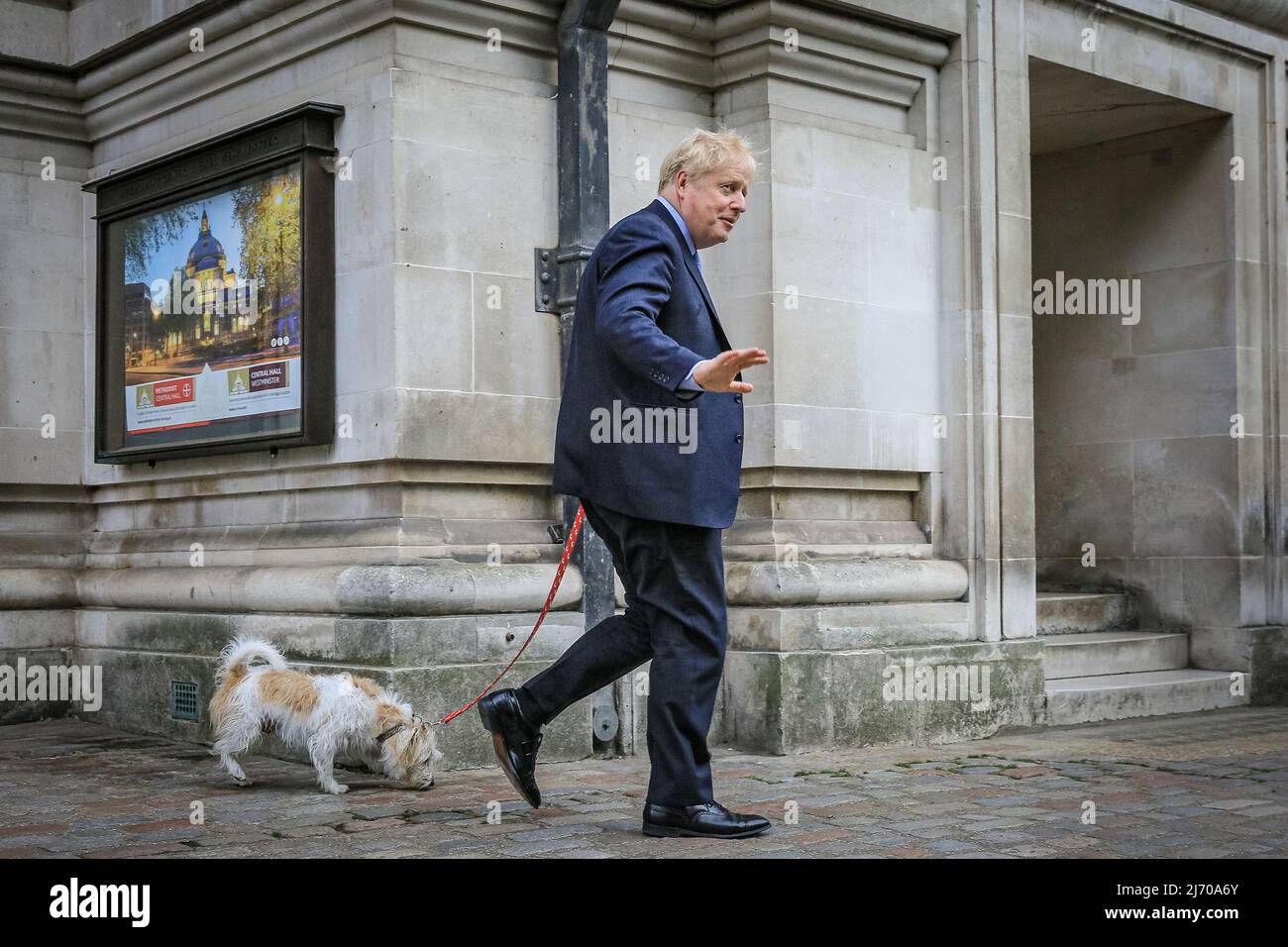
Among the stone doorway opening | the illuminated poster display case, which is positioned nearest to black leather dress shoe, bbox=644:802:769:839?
the illuminated poster display case

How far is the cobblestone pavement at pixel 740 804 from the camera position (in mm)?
4789

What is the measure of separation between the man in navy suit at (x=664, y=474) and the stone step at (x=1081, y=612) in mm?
4765

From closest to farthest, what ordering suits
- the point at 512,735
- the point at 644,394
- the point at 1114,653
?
the point at 644,394
the point at 512,735
the point at 1114,653

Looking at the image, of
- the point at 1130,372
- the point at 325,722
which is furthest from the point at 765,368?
the point at 1130,372

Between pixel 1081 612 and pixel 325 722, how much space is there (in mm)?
5226

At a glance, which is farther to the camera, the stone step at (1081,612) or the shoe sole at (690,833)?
the stone step at (1081,612)

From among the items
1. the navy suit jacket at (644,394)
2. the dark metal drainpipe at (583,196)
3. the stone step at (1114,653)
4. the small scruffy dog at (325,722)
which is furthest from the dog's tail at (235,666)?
the stone step at (1114,653)

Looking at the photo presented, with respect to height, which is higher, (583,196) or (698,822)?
(583,196)

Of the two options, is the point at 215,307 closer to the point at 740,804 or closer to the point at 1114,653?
the point at 740,804

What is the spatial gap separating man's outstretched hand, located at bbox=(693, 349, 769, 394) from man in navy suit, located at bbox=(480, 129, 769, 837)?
0.21 metres

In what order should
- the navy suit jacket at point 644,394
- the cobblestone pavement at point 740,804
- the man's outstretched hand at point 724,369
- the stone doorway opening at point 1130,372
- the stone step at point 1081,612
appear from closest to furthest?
1. the man's outstretched hand at point 724,369
2. the navy suit jacket at point 644,394
3. the cobblestone pavement at point 740,804
4. the stone step at point 1081,612
5. the stone doorway opening at point 1130,372

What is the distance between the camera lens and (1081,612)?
372 inches

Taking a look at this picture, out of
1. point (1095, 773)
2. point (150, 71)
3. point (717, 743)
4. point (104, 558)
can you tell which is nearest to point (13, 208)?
point (150, 71)

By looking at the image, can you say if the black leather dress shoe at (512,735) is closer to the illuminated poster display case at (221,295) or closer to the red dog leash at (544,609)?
the red dog leash at (544,609)
